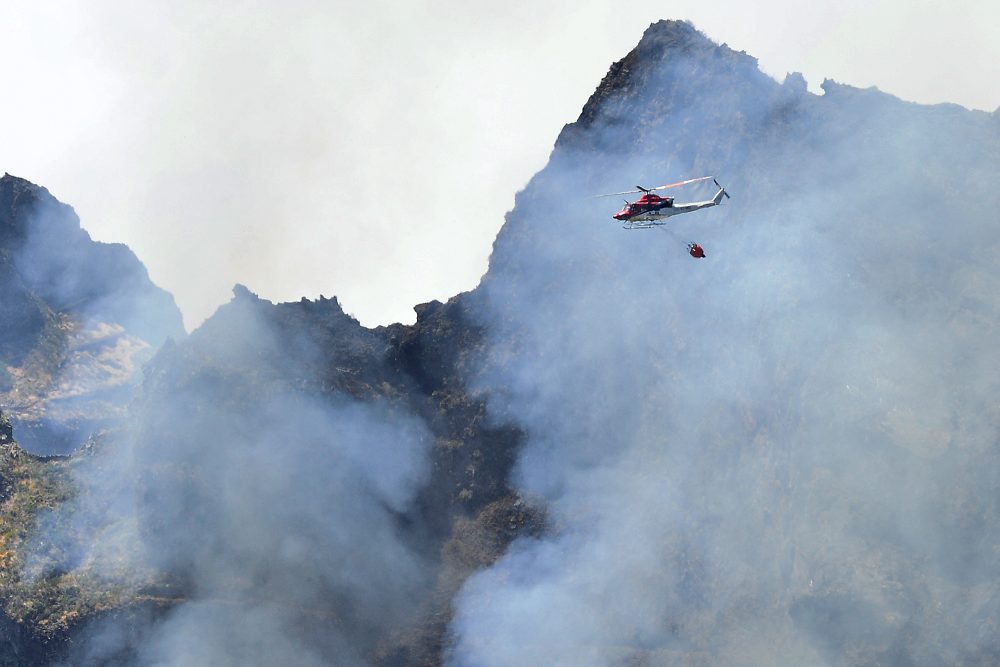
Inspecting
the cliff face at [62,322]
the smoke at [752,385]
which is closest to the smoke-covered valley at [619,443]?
the smoke at [752,385]

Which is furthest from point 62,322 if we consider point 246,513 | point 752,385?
point 752,385

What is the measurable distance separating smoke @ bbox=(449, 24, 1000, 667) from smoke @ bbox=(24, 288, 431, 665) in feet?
29.5

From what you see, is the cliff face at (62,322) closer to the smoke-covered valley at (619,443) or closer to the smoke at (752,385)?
the smoke-covered valley at (619,443)

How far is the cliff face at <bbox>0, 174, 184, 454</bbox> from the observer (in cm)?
11600

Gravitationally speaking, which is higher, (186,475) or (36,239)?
(36,239)

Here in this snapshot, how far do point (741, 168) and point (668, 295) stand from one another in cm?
1196

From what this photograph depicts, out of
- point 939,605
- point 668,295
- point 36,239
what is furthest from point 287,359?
point 939,605

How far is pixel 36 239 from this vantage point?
12288 cm

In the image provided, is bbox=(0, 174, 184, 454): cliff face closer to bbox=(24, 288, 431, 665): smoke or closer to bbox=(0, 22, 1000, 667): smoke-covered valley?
bbox=(0, 22, 1000, 667): smoke-covered valley

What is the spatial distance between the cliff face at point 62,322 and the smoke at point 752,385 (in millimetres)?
50296

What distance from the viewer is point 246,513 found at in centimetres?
8488

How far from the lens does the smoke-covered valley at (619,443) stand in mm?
73625

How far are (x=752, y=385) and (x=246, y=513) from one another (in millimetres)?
40412

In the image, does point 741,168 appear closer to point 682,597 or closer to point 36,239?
point 682,597
